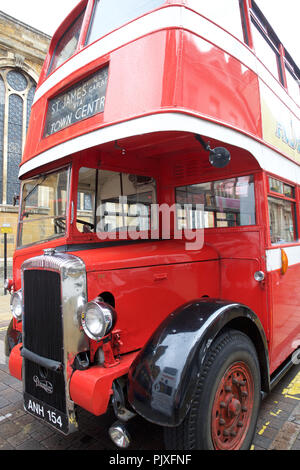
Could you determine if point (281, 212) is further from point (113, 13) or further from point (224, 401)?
point (113, 13)

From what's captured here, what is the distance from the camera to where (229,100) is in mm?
2434

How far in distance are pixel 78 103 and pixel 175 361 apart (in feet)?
7.22

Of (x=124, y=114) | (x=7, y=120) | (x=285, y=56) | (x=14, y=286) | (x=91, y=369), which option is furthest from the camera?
(x=7, y=120)

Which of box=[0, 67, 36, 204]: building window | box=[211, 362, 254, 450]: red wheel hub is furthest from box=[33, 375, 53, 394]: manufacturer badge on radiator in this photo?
box=[0, 67, 36, 204]: building window

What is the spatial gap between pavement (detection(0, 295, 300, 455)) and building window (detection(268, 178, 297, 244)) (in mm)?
1603

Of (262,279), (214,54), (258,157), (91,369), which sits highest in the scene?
(214,54)

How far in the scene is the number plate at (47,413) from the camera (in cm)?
200

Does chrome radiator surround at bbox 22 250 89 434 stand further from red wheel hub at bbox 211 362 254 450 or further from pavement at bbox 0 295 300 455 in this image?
red wheel hub at bbox 211 362 254 450

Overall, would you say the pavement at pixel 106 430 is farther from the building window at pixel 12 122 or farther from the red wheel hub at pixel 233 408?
the building window at pixel 12 122

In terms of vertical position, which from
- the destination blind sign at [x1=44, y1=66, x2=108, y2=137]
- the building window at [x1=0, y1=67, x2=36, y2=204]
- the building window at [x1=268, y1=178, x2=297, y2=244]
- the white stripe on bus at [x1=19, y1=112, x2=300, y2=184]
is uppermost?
A: the building window at [x1=0, y1=67, x2=36, y2=204]

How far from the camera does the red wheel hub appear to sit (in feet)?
6.56

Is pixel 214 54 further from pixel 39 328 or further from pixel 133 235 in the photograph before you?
pixel 39 328

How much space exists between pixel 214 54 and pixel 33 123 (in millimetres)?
1968

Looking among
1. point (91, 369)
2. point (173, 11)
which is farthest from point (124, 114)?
point (91, 369)
